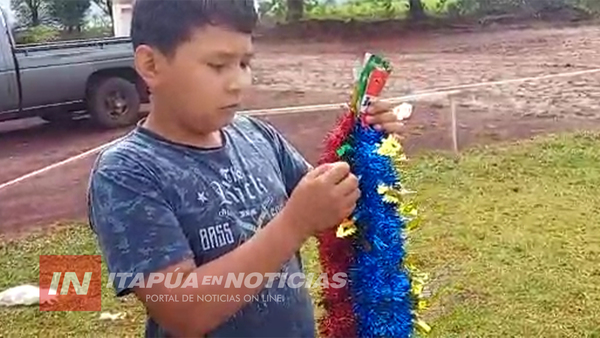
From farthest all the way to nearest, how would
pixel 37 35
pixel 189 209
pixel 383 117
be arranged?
pixel 37 35, pixel 383 117, pixel 189 209

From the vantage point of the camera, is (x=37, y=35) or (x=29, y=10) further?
(x=29, y=10)

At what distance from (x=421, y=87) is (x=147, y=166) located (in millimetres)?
10932

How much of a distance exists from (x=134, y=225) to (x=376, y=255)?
1.99 ft

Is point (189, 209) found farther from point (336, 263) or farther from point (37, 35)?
point (37, 35)

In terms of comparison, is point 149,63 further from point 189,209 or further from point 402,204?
point 402,204

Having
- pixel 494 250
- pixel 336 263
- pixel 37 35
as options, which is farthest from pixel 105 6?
pixel 336 263

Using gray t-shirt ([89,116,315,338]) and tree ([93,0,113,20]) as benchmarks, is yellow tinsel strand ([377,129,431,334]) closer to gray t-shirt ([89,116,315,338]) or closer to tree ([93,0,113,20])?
gray t-shirt ([89,116,315,338])

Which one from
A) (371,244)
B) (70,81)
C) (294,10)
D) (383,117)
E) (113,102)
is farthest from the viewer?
(294,10)

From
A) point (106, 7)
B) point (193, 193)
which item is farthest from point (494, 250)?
point (106, 7)

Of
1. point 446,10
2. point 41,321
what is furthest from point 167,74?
point 446,10

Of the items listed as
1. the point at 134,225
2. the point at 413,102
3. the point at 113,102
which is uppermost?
the point at 134,225

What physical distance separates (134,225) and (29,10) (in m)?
13.2

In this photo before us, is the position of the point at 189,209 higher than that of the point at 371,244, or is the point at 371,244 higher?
the point at 189,209

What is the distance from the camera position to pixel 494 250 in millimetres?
5109
